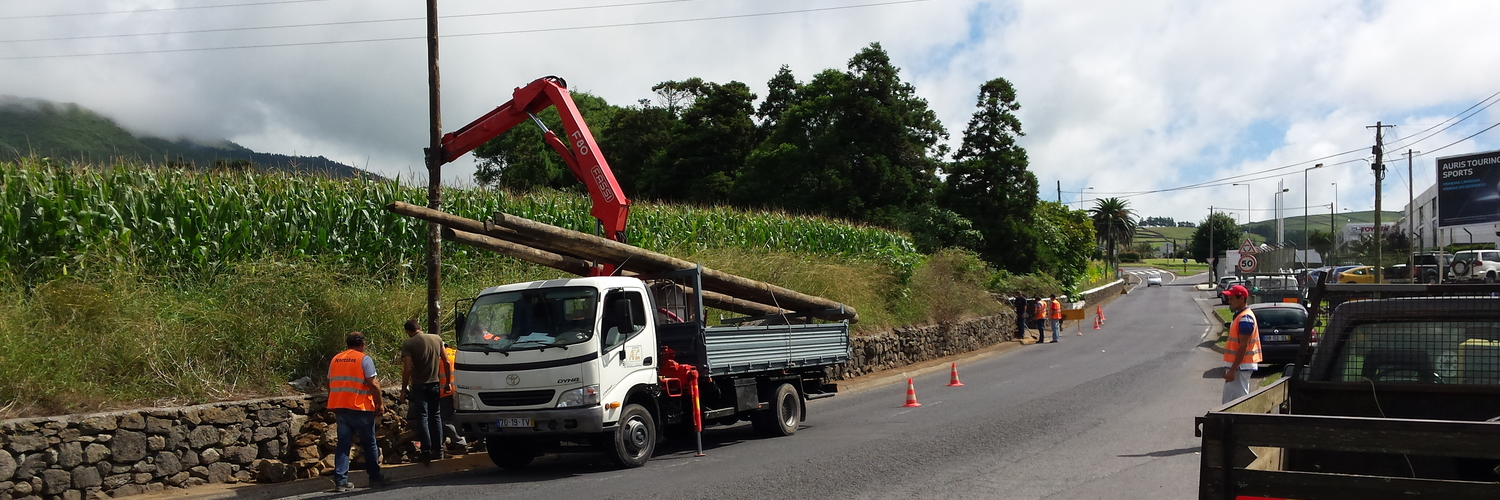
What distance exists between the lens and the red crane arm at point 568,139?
558 inches

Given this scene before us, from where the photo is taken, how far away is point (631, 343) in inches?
429

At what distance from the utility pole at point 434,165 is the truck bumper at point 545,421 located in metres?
2.88

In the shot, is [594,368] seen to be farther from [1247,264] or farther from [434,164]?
[1247,264]

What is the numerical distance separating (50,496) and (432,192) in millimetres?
5339

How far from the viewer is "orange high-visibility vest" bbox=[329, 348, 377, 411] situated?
9953mm

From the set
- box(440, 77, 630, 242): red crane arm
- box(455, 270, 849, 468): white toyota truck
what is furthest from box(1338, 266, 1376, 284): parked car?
box(455, 270, 849, 468): white toyota truck

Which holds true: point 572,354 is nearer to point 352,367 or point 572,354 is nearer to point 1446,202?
point 352,367

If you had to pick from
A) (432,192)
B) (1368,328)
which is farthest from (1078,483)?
(432,192)

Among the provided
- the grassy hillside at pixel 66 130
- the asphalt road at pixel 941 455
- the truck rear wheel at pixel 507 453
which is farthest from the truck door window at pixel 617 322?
the grassy hillside at pixel 66 130

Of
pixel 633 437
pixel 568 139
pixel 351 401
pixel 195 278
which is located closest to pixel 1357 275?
pixel 568 139

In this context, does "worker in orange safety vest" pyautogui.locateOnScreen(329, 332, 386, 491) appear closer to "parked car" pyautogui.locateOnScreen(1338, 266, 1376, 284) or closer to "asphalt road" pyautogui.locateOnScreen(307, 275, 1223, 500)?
"asphalt road" pyautogui.locateOnScreen(307, 275, 1223, 500)

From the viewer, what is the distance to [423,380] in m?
11.1

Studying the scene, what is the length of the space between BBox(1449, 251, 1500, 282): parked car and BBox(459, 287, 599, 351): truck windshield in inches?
1580

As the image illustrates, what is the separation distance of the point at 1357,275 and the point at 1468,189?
14917 millimetres
